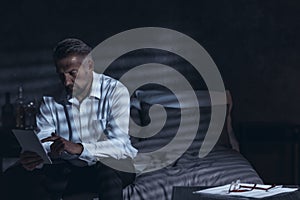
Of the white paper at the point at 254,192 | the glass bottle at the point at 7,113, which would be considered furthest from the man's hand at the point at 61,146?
the glass bottle at the point at 7,113

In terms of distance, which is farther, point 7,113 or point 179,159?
point 7,113

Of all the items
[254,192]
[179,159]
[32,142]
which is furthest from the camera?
[179,159]

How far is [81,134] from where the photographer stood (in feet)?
11.6

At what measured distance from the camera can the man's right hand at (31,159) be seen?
319cm

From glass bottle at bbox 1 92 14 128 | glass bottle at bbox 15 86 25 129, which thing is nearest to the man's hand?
glass bottle at bbox 15 86 25 129

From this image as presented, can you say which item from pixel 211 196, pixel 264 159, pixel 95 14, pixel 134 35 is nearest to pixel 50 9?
pixel 95 14

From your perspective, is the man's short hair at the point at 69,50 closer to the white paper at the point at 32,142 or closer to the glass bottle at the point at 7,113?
the white paper at the point at 32,142

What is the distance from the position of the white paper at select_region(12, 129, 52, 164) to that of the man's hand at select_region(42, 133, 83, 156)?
0.08m

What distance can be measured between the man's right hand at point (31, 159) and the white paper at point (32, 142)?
53 mm

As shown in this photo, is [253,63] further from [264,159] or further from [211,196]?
[211,196]

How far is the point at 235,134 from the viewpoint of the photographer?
4.71 m

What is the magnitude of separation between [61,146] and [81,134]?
1.41 ft

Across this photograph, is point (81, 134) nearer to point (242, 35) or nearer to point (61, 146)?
point (61, 146)

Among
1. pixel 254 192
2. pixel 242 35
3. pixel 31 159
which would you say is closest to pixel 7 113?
pixel 31 159
